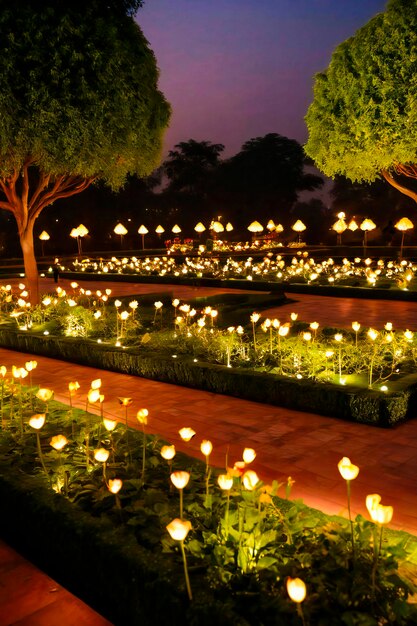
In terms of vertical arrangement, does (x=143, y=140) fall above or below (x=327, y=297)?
above

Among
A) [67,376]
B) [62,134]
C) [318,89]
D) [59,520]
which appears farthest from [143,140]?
[59,520]

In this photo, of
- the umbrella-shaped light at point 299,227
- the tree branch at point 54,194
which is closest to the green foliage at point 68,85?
the tree branch at point 54,194

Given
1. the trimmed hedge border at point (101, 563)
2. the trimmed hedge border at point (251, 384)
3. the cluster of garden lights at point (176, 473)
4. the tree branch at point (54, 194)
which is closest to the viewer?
the cluster of garden lights at point (176, 473)

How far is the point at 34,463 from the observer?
12.8 feet

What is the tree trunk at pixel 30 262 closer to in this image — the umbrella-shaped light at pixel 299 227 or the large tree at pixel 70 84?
the large tree at pixel 70 84

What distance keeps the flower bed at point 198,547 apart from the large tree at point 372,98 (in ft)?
33.1

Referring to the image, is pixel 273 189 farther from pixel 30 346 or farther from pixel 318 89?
pixel 30 346

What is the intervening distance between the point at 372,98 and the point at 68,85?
21.1 feet

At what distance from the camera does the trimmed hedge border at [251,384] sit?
5.20m

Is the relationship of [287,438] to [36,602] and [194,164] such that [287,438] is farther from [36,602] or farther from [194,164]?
[194,164]

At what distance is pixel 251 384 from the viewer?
600cm

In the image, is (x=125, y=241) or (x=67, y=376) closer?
(x=67, y=376)

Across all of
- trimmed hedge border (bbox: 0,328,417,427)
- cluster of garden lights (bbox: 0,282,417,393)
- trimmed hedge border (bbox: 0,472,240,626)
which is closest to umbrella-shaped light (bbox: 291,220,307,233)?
cluster of garden lights (bbox: 0,282,417,393)

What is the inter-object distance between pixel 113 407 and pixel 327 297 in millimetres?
9182
